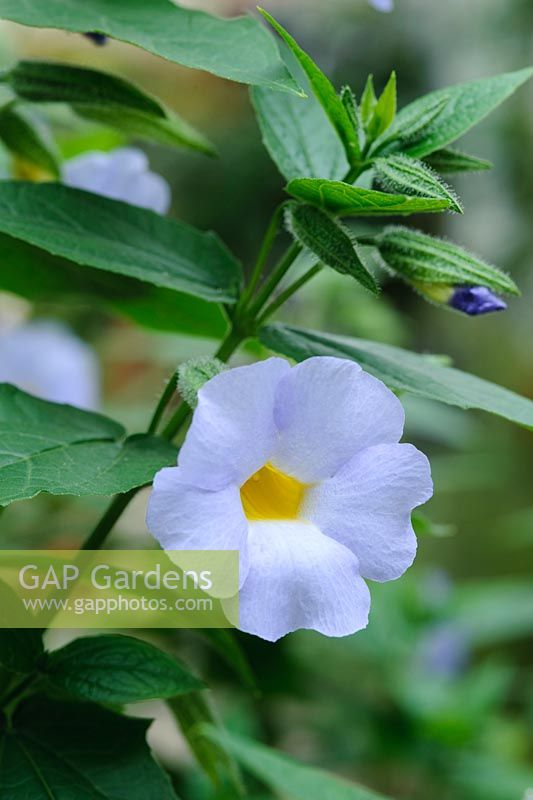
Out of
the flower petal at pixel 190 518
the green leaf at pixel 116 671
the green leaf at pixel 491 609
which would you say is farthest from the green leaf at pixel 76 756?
the green leaf at pixel 491 609

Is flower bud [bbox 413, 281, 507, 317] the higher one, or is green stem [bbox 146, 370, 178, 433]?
flower bud [bbox 413, 281, 507, 317]

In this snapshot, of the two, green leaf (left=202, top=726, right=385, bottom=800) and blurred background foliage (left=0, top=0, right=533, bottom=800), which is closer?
green leaf (left=202, top=726, right=385, bottom=800)

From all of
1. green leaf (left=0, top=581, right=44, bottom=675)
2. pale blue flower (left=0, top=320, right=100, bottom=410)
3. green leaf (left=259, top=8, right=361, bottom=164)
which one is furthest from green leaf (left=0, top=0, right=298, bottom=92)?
pale blue flower (left=0, top=320, right=100, bottom=410)

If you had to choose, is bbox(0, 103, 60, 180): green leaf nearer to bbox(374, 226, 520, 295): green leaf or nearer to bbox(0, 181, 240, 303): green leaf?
bbox(0, 181, 240, 303): green leaf

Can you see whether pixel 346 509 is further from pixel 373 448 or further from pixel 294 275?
pixel 294 275

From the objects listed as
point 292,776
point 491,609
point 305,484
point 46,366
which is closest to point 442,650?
point 491,609

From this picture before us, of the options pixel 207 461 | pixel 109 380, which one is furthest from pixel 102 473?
pixel 109 380
